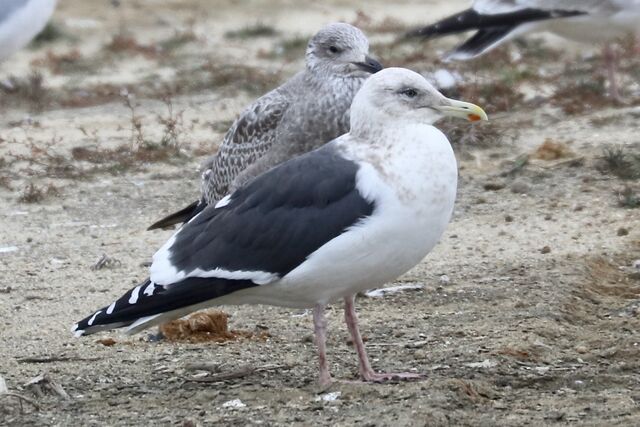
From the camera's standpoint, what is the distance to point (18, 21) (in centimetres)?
1074

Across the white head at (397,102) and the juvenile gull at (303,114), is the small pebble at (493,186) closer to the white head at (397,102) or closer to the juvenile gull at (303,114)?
the juvenile gull at (303,114)

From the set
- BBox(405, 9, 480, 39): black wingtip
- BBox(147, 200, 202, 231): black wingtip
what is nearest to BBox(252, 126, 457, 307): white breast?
BBox(147, 200, 202, 231): black wingtip

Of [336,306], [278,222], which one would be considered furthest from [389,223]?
[336,306]

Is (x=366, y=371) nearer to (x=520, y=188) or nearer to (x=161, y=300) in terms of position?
(x=161, y=300)

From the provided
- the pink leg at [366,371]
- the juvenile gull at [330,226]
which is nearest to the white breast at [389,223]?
the juvenile gull at [330,226]

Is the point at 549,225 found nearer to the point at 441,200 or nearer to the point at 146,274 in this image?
the point at 146,274

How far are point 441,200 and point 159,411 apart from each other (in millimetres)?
1204

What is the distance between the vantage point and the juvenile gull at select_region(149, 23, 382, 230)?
684 centimetres

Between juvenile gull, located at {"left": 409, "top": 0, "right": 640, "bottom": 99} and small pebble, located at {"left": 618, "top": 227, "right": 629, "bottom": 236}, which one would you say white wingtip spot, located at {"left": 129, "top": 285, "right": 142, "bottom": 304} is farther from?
juvenile gull, located at {"left": 409, "top": 0, "right": 640, "bottom": 99}

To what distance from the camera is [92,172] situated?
30.7 feet

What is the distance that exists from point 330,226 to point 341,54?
7.02 feet

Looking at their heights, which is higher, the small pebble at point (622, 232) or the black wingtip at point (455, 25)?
the black wingtip at point (455, 25)

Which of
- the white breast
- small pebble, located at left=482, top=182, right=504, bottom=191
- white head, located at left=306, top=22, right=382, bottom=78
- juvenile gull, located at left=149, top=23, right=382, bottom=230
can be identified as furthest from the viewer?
small pebble, located at left=482, top=182, right=504, bottom=191

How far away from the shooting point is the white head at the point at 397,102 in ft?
17.3
